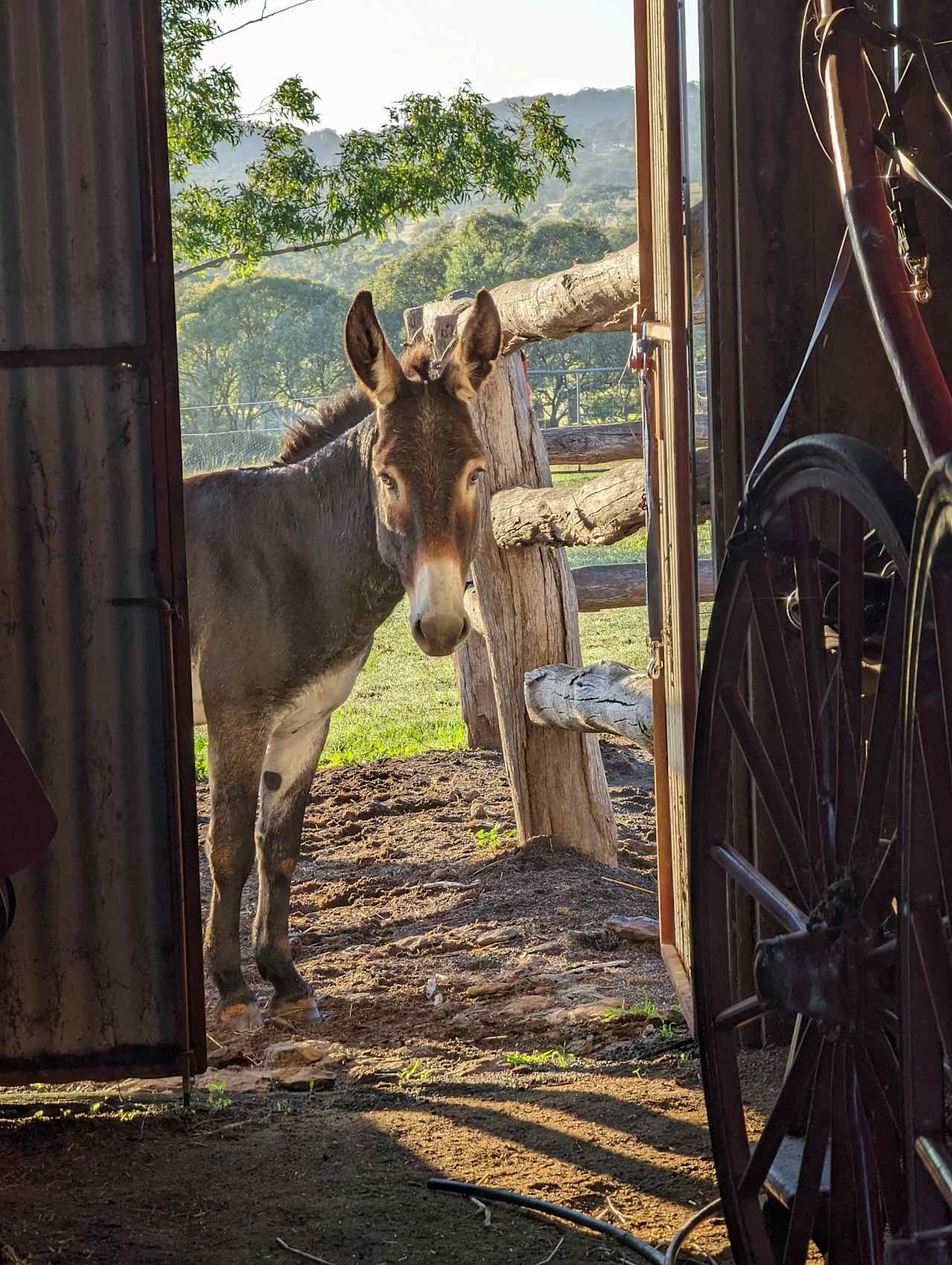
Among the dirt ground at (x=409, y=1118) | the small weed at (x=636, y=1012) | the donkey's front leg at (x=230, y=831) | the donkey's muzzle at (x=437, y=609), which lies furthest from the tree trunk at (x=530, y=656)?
the small weed at (x=636, y=1012)

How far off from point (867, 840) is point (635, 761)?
275 inches

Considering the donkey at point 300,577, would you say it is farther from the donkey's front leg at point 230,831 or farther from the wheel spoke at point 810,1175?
the wheel spoke at point 810,1175

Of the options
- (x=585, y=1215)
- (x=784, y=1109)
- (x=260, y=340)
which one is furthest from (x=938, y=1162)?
(x=260, y=340)

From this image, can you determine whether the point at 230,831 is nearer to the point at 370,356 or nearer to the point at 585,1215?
the point at 370,356

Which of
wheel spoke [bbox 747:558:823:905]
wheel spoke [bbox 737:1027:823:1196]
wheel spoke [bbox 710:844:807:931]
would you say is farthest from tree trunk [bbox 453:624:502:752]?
wheel spoke [bbox 737:1027:823:1196]

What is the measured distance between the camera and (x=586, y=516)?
5496 millimetres

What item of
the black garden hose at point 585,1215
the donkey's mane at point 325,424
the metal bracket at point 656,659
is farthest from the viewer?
the donkey's mane at point 325,424

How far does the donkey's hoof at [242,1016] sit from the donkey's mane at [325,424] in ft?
7.48

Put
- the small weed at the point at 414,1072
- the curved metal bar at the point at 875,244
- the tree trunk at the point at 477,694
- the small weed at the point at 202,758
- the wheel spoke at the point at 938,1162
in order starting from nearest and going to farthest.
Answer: the wheel spoke at the point at 938,1162 → the curved metal bar at the point at 875,244 → the small weed at the point at 414,1072 → the tree trunk at the point at 477,694 → the small weed at the point at 202,758

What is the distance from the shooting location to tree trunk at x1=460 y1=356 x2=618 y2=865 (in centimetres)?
648

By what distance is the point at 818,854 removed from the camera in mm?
2035

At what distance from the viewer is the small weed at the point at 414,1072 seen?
12.5 ft

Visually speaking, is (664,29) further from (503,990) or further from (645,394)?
(503,990)

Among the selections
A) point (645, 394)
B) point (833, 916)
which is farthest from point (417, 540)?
point (833, 916)
